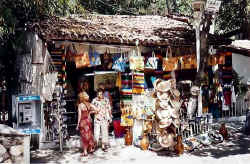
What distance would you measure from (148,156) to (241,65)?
7436mm

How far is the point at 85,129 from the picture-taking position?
7.97m

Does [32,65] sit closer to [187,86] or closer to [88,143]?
[88,143]

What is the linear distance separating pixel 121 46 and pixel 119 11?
10.0 meters

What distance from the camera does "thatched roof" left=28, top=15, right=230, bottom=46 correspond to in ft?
27.4

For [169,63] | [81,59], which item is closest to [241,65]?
[169,63]

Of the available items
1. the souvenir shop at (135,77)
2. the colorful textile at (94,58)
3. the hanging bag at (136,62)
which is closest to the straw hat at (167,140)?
the souvenir shop at (135,77)

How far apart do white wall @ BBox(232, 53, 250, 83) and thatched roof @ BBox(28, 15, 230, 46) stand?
2.55 metres

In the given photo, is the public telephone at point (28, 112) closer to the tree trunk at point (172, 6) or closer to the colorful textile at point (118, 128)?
the colorful textile at point (118, 128)

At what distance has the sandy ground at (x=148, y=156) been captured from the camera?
733cm

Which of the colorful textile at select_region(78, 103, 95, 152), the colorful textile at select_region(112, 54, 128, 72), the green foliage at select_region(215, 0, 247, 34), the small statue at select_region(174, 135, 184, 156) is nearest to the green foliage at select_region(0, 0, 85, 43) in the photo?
the colorful textile at select_region(112, 54, 128, 72)

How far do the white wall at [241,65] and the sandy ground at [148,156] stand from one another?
5.03m

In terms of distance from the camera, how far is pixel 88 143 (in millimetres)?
8008

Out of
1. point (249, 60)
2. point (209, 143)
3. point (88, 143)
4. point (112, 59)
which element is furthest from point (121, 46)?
point (249, 60)

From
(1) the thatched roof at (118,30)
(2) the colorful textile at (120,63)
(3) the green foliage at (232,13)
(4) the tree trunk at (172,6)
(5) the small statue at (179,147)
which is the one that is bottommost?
(5) the small statue at (179,147)
